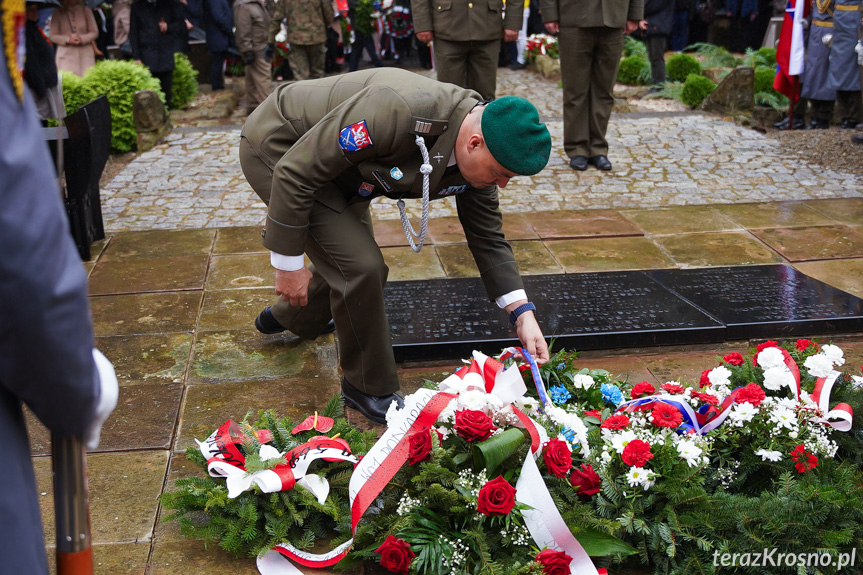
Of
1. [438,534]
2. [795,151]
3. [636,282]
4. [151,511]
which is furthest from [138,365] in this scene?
[795,151]

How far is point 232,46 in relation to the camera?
1094 centimetres


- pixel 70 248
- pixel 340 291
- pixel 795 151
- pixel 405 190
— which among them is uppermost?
pixel 70 248

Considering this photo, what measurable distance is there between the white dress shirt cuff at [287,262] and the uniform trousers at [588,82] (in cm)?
437

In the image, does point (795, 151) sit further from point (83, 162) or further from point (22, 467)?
point (22, 467)

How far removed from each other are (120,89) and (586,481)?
6.84m

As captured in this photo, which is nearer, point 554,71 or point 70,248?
point 70,248

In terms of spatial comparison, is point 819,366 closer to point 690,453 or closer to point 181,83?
point 690,453

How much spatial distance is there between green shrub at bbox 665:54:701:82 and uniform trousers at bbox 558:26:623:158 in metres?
4.27

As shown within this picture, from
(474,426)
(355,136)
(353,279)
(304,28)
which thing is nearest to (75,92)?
(304,28)

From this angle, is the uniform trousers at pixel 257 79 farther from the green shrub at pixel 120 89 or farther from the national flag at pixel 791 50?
the national flag at pixel 791 50

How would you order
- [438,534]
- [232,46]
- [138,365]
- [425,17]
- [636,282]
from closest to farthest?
1. [438,534]
2. [138,365]
3. [636,282]
4. [425,17]
5. [232,46]

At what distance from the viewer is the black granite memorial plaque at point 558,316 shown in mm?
3611

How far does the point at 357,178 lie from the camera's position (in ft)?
9.73

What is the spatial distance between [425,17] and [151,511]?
192 inches
